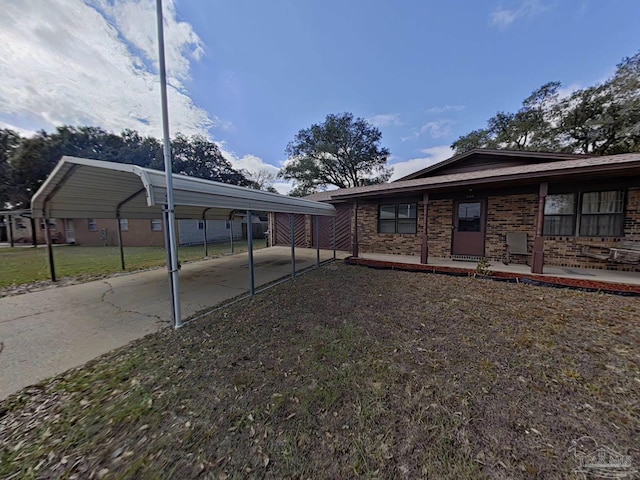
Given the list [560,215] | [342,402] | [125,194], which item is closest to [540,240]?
[560,215]

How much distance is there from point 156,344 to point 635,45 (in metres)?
22.3

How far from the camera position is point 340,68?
40.8 ft

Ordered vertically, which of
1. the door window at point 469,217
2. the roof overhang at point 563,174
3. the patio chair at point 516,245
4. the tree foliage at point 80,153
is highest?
the tree foliage at point 80,153

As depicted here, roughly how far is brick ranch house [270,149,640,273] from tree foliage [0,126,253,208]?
17836mm

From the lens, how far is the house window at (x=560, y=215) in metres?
6.42

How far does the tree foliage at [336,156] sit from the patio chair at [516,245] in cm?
1651

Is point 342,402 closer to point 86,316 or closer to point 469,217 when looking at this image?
point 86,316

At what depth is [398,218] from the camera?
9164mm

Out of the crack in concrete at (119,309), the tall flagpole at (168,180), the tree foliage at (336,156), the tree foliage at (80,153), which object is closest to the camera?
the tall flagpole at (168,180)

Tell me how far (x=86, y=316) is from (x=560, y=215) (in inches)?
440

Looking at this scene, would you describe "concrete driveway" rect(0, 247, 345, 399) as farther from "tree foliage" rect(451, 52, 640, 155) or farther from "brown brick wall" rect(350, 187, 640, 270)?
"tree foliage" rect(451, 52, 640, 155)

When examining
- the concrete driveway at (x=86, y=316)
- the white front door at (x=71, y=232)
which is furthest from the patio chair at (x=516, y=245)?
the white front door at (x=71, y=232)

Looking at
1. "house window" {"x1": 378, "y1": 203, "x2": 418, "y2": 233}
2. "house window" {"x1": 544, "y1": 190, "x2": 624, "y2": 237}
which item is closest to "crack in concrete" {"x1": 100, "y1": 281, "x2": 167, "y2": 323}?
"house window" {"x1": 378, "y1": 203, "x2": 418, "y2": 233}

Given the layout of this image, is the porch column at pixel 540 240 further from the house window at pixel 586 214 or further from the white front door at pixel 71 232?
the white front door at pixel 71 232
